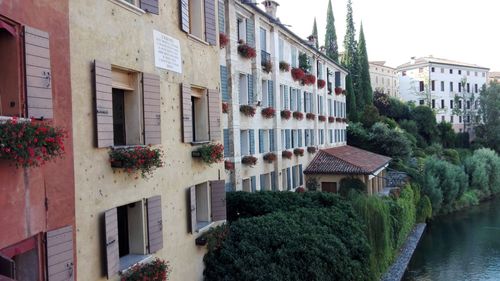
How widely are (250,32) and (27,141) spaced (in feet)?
56.3

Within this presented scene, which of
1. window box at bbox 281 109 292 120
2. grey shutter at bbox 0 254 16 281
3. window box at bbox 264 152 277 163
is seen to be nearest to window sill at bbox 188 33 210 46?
grey shutter at bbox 0 254 16 281

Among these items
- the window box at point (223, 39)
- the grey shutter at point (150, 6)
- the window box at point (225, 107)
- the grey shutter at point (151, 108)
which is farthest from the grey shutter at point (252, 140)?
the grey shutter at point (150, 6)

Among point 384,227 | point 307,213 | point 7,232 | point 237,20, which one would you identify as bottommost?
point 384,227

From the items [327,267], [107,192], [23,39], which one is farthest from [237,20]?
[23,39]

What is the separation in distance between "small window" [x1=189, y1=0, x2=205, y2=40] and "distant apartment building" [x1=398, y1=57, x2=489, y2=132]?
65.8 m

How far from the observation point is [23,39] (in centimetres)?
544

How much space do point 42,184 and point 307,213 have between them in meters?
8.93

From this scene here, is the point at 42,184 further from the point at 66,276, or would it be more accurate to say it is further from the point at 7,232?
the point at 66,276

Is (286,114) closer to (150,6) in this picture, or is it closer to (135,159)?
(150,6)

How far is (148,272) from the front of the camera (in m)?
8.09

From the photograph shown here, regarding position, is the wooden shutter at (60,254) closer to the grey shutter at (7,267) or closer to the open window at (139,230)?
the grey shutter at (7,267)

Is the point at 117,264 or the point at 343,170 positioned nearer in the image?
the point at 117,264

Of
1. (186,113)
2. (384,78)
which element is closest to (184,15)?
(186,113)

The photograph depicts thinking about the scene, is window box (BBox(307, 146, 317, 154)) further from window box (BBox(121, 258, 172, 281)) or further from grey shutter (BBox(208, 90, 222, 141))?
window box (BBox(121, 258, 172, 281))
